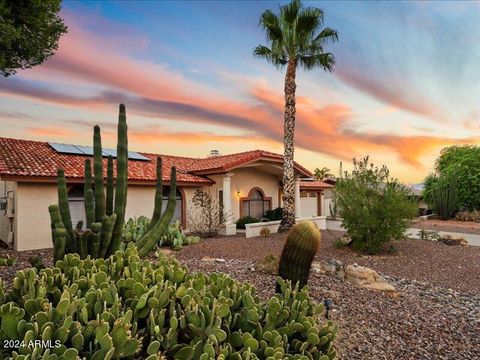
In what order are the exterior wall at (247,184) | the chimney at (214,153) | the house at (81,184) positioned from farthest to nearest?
1. the chimney at (214,153)
2. the exterior wall at (247,184)
3. the house at (81,184)

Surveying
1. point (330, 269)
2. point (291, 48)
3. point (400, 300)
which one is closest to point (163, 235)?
point (330, 269)

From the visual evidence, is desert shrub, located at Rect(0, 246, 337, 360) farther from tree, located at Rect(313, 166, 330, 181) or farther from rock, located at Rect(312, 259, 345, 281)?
tree, located at Rect(313, 166, 330, 181)

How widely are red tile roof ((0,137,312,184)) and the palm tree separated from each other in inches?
105

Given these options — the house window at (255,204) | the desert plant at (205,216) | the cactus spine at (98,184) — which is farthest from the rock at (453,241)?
the cactus spine at (98,184)

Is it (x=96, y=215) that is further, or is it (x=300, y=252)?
(x=96, y=215)

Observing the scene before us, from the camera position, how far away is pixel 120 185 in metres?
7.35

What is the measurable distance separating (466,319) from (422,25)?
12.1 metres

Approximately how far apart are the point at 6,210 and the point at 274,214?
559 inches

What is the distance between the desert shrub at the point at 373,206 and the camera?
475 inches

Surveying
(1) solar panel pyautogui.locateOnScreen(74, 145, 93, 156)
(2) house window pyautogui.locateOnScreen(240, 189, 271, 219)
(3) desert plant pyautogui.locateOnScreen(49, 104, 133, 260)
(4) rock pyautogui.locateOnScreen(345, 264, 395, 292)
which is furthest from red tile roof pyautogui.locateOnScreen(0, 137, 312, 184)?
(4) rock pyautogui.locateOnScreen(345, 264, 395, 292)

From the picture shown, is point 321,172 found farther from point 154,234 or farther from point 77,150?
point 154,234

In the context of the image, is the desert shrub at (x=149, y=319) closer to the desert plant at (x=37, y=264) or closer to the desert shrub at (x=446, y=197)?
the desert plant at (x=37, y=264)

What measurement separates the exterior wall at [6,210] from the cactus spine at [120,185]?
27.1 feet

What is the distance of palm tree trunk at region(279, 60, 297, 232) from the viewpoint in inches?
688
